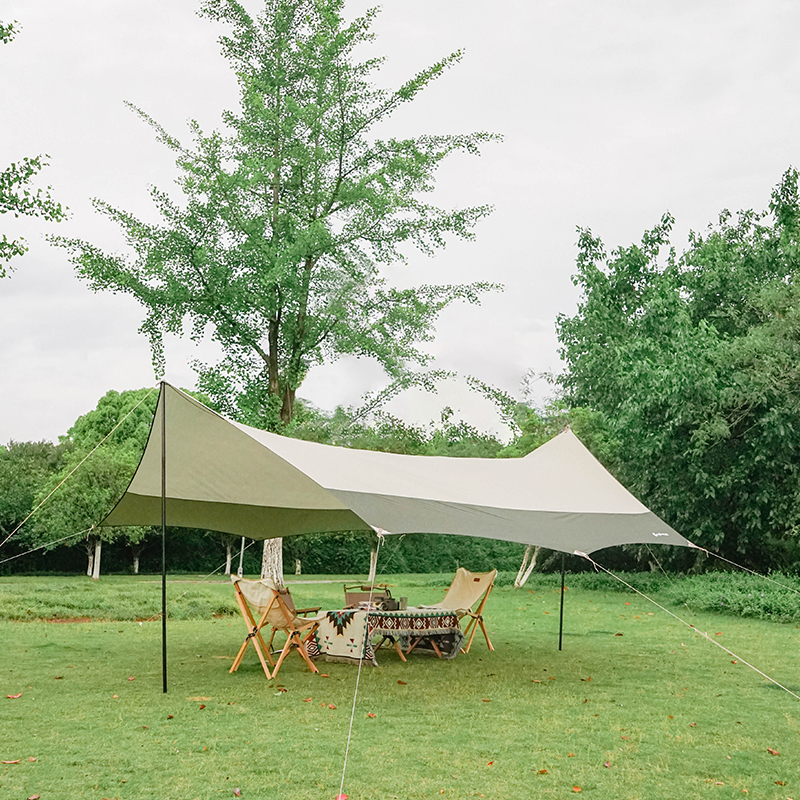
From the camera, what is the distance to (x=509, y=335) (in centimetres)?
2058

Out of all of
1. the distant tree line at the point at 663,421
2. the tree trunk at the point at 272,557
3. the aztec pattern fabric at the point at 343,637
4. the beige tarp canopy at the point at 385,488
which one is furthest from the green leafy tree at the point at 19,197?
the tree trunk at the point at 272,557

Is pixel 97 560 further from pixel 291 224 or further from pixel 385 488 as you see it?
pixel 385 488

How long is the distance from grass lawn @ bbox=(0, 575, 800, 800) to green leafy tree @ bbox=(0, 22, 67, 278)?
4.00 meters

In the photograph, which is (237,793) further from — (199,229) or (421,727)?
(199,229)

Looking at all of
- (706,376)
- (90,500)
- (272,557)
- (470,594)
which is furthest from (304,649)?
(90,500)

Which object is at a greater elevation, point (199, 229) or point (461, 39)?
point (461, 39)

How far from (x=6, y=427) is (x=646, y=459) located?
23.5 meters

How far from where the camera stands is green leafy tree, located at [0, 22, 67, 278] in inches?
368

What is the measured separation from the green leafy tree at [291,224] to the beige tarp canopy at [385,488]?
278 inches

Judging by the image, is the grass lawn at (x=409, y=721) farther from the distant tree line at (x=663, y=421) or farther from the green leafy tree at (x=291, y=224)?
the green leafy tree at (x=291, y=224)

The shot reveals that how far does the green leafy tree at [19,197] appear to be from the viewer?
30.7 ft

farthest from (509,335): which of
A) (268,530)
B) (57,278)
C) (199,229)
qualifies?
(268,530)

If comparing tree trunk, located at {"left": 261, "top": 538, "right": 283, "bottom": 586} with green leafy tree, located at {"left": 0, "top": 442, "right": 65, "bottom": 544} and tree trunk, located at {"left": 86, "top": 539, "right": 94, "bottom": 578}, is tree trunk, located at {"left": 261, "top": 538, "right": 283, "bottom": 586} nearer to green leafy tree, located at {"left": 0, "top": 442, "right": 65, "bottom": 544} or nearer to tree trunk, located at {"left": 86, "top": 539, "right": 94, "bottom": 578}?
green leafy tree, located at {"left": 0, "top": 442, "right": 65, "bottom": 544}

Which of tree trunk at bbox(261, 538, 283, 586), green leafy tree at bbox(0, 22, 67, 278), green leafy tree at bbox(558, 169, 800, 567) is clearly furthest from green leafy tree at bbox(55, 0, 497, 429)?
green leafy tree at bbox(0, 22, 67, 278)
